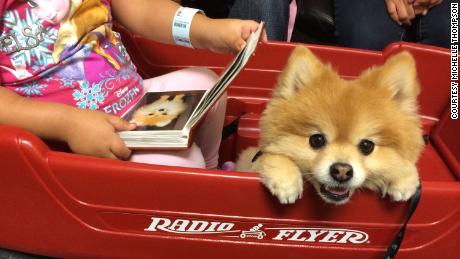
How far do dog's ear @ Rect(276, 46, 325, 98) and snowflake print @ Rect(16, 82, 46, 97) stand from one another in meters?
0.53

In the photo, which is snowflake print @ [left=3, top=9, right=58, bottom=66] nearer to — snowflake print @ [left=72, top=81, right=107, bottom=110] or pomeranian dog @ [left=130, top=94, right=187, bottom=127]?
snowflake print @ [left=72, top=81, right=107, bottom=110]

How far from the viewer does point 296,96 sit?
0.90m

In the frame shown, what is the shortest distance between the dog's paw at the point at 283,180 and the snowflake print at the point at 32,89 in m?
0.54

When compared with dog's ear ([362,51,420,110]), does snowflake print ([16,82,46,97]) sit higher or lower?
lower

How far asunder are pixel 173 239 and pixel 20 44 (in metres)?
0.52

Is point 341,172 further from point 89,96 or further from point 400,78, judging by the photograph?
point 89,96

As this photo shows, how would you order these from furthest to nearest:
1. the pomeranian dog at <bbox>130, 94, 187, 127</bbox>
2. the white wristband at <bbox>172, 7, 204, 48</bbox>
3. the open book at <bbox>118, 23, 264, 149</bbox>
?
the white wristband at <bbox>172, 7, 204, 48</bbox>
the pomeranian dog at <bbox>130, 94, 187, 127</bbox>
the open book at <bbox>118, 23, 264, 149</bbox>

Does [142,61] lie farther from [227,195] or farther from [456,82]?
[456,82]

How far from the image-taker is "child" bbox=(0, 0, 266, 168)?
0.92 m

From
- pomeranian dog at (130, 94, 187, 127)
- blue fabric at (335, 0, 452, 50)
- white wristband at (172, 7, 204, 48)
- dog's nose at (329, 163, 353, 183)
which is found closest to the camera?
dog's nose at (329, 163, 353, 183)

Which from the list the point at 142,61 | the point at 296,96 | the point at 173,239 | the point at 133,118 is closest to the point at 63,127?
the point at 133,118

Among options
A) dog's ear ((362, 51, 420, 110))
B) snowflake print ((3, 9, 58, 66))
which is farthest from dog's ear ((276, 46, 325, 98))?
snowflake print ((3, 9, 58, 66))

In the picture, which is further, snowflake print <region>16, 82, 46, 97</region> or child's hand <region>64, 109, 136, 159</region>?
snowflake print <region>16, 82, 46, 97</region>

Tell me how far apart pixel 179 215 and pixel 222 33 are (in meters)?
0.44
